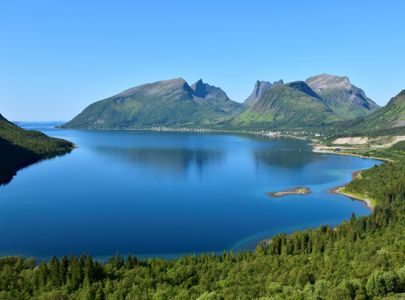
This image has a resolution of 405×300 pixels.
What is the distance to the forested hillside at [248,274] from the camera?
49719 mm

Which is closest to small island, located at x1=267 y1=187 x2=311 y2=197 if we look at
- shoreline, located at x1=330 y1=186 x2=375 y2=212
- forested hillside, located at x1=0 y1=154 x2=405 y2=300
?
shoreline, located at x1=330 y1=186 x2=375 y2=212

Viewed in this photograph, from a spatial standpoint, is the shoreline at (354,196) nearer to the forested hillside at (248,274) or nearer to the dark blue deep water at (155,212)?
the dark blue deep water at (155,212)

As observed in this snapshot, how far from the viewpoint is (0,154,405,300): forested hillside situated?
49.7 m

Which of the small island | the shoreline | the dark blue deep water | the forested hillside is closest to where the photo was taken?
the forested hillside

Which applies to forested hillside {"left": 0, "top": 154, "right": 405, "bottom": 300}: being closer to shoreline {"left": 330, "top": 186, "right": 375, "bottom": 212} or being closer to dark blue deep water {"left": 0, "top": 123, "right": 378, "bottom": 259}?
dark blue deep water {"left": 0, "top": 123, "right": 378, "bottom": 259}

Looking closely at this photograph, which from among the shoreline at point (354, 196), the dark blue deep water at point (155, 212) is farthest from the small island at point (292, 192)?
the shoreline at point (354, 196)

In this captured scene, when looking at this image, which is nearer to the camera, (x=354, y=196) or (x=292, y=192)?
(x=354, y=196)

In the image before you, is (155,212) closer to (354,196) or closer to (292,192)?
(292,192)

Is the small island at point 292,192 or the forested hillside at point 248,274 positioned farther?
the small island at point 292,192

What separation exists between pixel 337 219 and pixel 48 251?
76433 mm

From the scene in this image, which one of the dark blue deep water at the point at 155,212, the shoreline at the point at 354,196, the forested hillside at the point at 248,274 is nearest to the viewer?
the forested hillside at the point at 248,274

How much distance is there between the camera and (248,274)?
6203 cm

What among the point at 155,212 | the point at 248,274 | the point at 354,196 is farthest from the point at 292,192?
the point at 248,274

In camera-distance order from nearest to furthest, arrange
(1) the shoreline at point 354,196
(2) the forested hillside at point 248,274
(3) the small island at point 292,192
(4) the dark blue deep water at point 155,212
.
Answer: (2) the forested hillside at point 248,274, (4) the dark blue deep water at point 155,212, (1) the shoreline at point 354,196, (3) the small island at point 292,192
